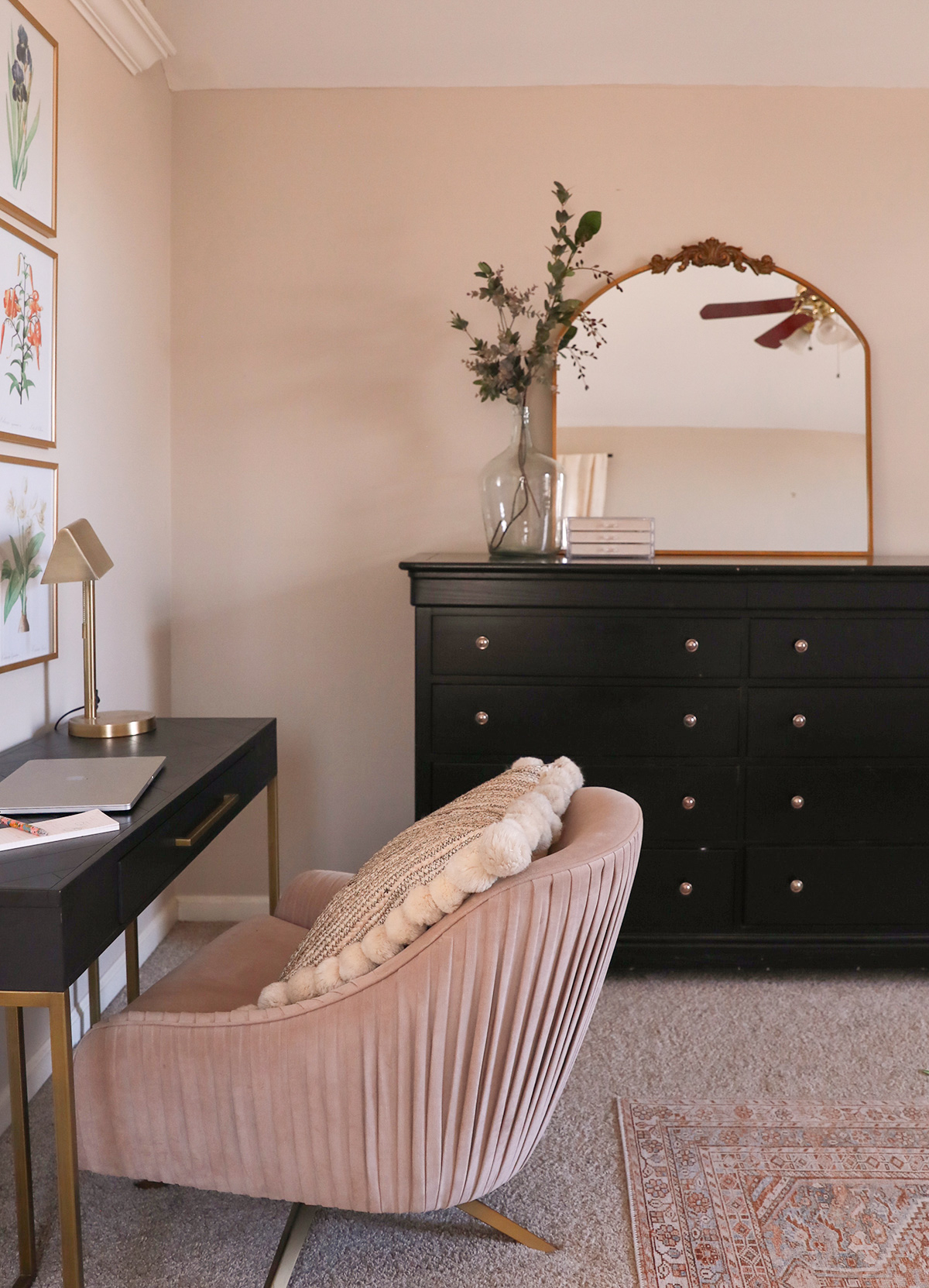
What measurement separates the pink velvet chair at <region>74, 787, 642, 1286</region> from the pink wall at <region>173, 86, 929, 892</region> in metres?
1.73

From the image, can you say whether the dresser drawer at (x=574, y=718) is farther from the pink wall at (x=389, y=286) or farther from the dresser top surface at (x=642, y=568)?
the pink wall at (x=389, y=286)

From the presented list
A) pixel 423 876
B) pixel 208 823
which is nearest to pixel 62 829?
pixel 208 823

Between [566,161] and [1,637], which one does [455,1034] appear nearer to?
[1,637]

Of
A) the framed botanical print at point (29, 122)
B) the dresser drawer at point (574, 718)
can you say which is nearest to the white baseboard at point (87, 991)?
the dresser drawer at point (574, 718)

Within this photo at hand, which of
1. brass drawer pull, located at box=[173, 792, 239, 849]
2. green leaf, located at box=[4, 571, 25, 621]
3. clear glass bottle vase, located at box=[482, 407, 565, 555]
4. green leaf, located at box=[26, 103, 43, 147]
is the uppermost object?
green leaf, located at box=[26, 103, 43, 147]

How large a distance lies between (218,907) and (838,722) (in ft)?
6.47

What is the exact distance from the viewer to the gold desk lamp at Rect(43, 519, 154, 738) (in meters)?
2.00

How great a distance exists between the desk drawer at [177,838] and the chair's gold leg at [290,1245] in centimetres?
57

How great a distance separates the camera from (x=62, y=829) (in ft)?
4.66

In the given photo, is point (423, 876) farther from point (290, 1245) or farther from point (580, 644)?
point (580, 644)

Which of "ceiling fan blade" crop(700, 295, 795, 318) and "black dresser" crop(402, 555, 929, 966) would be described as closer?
"black dresser" crop(402, 555, 929, 966)

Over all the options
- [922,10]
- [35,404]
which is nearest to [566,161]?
[922,10]

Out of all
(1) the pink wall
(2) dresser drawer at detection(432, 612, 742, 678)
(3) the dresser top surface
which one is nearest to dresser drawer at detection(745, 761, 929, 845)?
(2) dresser drawer at detection(432, 612, 742, 678)

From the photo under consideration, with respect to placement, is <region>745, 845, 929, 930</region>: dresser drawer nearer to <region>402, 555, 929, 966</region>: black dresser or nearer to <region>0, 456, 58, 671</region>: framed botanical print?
<region>402, 555, 929, 966</region>: black dresser
